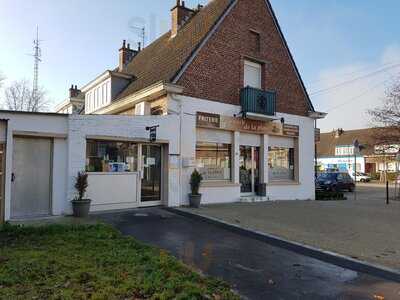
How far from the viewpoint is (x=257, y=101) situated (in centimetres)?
1622

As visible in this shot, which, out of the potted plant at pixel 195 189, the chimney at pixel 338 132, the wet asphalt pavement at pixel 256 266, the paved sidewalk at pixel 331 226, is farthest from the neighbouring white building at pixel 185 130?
the chimney at pixel 338 132

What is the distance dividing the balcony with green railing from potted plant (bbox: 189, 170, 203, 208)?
3609 millimetres

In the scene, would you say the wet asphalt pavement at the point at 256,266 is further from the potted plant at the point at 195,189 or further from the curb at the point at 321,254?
the potted plant at the point at 195,189

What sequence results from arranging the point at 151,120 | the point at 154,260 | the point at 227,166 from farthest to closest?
the point at 227,166
the point at 151,120
the point at 154,260

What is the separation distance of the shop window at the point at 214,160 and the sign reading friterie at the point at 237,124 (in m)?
0.78

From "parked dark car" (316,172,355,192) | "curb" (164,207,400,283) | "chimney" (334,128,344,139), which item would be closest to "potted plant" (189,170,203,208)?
"curb" (164,207,400,283)

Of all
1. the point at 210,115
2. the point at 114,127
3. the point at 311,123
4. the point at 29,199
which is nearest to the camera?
the point at 29,199

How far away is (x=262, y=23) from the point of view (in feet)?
57.8

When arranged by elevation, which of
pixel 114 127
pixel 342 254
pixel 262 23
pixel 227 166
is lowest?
pixel 342 254

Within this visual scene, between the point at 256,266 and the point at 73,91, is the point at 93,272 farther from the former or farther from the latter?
the point at 73,91

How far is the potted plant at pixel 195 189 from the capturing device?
44.8ft

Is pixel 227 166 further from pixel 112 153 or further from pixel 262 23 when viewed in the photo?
pixel 262 23

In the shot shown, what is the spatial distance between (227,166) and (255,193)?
6.86 feet

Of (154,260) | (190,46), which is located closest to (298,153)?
(190,46)
